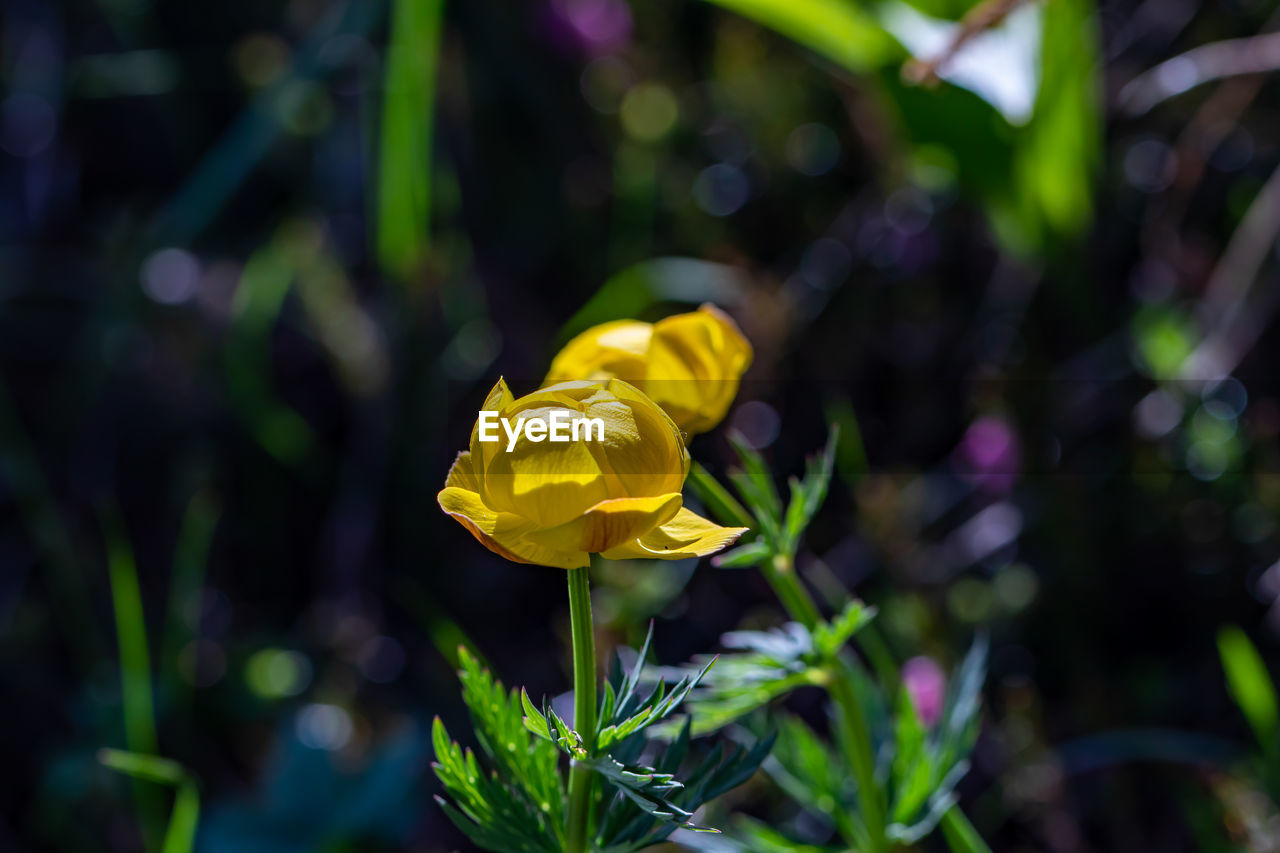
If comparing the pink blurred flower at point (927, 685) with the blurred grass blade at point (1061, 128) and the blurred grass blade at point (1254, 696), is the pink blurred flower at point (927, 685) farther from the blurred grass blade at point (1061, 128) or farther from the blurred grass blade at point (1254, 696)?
the blurred grass blade at point (1061, 128)

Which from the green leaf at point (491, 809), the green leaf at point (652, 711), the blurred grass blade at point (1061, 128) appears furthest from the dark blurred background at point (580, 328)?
the green leaf at point (652, 711)

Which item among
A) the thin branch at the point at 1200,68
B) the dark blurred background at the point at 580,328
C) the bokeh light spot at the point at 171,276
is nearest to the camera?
the dark blurred background at the point at 580,328

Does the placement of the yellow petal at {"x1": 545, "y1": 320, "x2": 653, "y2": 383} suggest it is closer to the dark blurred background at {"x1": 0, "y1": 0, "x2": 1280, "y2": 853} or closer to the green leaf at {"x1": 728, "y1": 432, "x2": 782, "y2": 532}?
the green leaf at {"x1": 728, "y1": 432, "x2": 782, "y2": 532}

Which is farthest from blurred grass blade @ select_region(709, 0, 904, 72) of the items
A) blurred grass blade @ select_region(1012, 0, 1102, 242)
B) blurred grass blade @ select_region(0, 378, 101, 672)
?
blurred grass blade @ select_region(0, 378, 101, 672)

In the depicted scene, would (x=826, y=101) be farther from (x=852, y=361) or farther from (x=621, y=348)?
(x=621, y=348)

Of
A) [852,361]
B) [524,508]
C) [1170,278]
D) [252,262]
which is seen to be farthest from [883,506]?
[252,262]

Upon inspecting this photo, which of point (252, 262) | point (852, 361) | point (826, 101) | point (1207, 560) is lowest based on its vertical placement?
point (1207, 560)

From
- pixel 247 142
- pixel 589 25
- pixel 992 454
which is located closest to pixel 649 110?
pixel 589 25
